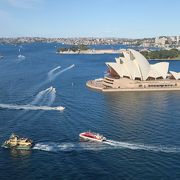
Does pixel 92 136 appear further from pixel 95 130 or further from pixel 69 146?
pixel 95 130

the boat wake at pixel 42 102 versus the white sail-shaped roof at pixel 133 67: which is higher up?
the white sail-shaped roof at pixel 133 67

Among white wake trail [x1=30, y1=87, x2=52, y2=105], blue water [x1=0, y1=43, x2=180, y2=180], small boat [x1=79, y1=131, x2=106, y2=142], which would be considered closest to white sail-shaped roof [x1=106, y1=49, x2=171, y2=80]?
blue water [x1=0, y1=43, x2=180, y2=180]

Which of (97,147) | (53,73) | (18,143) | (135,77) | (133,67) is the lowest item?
(97,147)

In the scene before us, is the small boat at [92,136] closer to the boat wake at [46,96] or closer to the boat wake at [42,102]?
Result: the boat wake at [42,102]

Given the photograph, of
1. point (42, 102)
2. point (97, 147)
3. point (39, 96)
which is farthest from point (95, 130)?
point (39, 96)

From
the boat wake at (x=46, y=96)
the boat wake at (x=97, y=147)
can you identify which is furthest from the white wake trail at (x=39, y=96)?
the boat wake at (x=97, y=147)

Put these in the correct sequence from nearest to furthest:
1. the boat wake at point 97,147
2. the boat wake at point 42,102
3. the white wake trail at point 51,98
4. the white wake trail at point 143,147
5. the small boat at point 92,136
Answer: the white wake trail at point 143,147 → the boat wake at point 97,147 → the small boat at point 92,136 → the boat wake at point 42,102 → the white wake trail at point 51,98

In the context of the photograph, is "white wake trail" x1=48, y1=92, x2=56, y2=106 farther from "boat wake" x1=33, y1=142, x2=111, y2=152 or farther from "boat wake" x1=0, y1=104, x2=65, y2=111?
"boat wake" x1=33, y1=142, x2=111, y2=152
